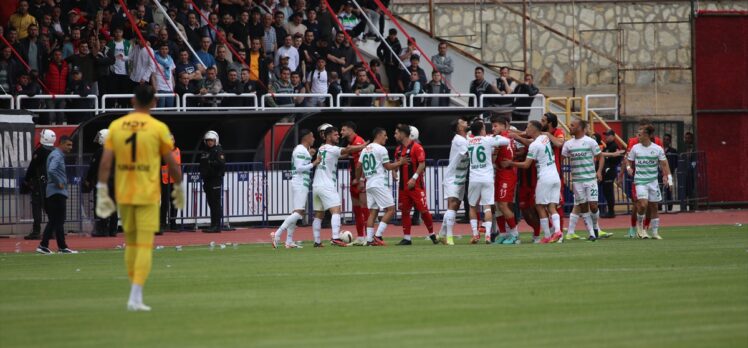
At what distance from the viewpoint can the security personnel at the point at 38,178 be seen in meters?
24.6

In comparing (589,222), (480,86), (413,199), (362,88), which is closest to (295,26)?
(362,88)

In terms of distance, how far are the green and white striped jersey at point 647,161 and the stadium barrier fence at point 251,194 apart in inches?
286

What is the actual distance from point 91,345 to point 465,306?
3.77 metres

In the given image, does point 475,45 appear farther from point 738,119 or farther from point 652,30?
point 738,119

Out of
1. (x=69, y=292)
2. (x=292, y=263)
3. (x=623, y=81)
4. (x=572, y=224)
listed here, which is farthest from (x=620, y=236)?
(x=623, y=81)

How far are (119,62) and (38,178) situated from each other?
5149 millimetres

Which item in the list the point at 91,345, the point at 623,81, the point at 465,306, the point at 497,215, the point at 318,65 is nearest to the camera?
the point at 91,345

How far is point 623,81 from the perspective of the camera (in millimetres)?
40062

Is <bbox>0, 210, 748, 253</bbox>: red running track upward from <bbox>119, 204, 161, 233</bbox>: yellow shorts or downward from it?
downward

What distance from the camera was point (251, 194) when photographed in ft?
104

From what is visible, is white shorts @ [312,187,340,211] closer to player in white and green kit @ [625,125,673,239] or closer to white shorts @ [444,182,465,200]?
white shorts @ [444,182,465,200]

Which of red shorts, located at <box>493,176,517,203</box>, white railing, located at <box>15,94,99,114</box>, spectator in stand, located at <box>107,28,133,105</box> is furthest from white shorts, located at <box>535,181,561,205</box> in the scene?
spectator in stand, located at <box>107,28,133,105</box>

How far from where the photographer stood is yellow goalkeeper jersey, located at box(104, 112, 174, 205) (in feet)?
42.9

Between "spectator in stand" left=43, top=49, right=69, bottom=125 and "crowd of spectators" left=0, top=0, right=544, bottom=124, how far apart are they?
0.02 meters
